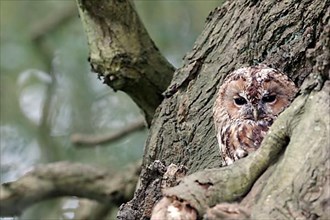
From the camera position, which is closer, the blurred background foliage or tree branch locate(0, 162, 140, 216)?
tree branch locate(0, 162, 140, 216)

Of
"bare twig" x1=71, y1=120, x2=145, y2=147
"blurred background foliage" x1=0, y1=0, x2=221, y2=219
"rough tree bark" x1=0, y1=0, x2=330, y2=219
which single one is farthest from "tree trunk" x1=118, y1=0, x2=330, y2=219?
"blurred background foliage" x1=0, y1=0, x2=221, y2=219

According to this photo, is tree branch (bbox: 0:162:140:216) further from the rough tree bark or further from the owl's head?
the owl's head

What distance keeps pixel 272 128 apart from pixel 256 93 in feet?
3.16

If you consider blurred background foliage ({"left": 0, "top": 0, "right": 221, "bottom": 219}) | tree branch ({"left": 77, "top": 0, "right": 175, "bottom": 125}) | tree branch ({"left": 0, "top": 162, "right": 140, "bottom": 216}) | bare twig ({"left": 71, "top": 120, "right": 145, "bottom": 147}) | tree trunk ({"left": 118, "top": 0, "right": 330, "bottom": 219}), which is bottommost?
tree trunk ({"left": 118, "top": 0, "right": 330, "bottom": 219})

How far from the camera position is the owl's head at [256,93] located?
265 centimetres

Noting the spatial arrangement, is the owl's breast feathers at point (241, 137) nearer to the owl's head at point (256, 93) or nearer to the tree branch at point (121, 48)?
the owl's head at point (256, 93)

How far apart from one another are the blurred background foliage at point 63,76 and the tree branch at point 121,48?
5.42 feet

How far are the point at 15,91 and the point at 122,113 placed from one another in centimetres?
67

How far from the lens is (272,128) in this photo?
1.86 m

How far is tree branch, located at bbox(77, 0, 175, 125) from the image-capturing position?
3.11 metres

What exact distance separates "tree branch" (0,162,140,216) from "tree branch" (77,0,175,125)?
22.2 inches

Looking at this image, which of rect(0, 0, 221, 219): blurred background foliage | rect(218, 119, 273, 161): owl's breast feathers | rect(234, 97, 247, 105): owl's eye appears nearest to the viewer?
rect(218, 119, 273, 161): owl's breast feathers

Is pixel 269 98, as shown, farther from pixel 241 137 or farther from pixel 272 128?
pixel 272 128

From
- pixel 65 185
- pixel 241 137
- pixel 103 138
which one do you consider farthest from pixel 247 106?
pixel 103 138
